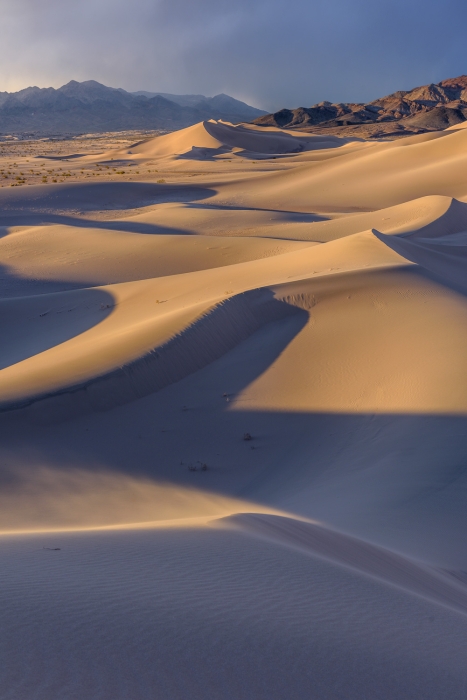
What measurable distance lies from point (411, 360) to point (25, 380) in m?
4.34

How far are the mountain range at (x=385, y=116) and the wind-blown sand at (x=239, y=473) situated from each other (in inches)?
2508

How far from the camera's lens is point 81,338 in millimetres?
10422

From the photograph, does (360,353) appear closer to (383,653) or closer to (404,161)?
(383,653)

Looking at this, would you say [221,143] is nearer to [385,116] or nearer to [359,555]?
[385,116]

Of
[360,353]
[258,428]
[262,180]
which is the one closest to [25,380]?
[258,428]

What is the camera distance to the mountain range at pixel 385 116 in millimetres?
76250

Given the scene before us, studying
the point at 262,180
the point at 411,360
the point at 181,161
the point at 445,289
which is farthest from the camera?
the point at 181,161

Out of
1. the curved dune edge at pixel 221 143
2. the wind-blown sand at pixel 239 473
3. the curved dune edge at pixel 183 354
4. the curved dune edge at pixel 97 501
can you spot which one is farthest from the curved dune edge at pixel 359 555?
the curved dune edge at pixel 221 143

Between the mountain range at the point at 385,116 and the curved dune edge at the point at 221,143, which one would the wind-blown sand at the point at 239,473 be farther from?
the mountain range at the point at 385,116

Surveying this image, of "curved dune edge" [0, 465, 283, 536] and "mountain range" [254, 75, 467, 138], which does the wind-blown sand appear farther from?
"mountain range" [254, 75, 467, 138]

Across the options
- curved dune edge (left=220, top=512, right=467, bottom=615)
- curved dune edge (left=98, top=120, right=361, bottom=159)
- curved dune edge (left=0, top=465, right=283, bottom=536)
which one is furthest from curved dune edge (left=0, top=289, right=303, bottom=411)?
curved dune edge (left=98, top=120, right=361, bottom=159)

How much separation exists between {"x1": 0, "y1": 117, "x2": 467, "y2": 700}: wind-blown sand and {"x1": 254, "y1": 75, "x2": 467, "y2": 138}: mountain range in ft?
209

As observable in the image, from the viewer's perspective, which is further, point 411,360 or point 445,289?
point 445,289

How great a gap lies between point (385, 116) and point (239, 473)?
3800 inches
